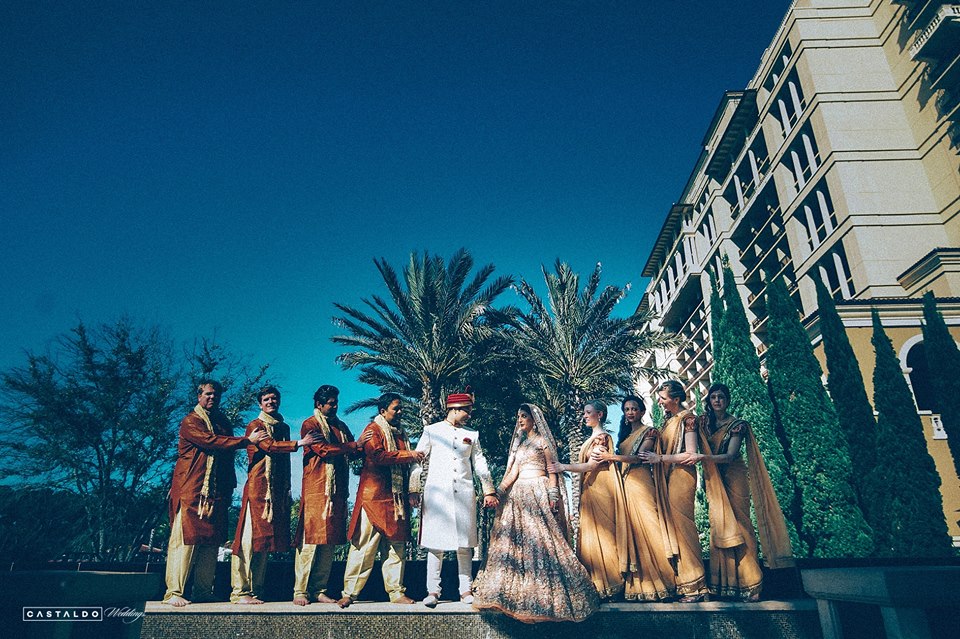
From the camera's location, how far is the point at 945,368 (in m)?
12.8

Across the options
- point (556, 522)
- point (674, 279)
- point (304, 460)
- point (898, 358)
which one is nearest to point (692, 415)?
point (556, 522)

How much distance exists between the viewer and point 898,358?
14.5 metres

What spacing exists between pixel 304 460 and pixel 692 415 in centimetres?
361

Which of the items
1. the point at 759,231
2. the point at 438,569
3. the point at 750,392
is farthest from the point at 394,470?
the point at 759,231

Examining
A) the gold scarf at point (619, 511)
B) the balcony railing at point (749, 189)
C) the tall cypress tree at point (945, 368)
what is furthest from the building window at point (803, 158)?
the gold scarf at point (619, 511)

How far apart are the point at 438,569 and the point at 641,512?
1916mm

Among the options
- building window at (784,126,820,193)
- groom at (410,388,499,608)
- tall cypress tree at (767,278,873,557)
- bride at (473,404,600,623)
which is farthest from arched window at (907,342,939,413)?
groom at (410,388,499,608)

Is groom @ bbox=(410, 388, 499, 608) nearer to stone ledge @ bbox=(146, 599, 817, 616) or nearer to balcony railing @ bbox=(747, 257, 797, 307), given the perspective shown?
stone ledge @ bbox=(146, 599, 817, 616)

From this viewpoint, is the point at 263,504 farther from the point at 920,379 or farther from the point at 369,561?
the point at 920,379

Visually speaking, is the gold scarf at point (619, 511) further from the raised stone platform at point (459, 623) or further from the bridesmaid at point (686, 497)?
the raised stone platform at point (459, 623)

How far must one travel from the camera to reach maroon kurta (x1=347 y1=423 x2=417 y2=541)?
15.0 ft

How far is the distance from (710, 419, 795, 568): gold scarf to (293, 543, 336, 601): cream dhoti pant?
12.1 feet

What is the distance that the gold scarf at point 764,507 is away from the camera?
183 inches

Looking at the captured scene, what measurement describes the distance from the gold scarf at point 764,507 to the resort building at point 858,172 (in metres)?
12.1
